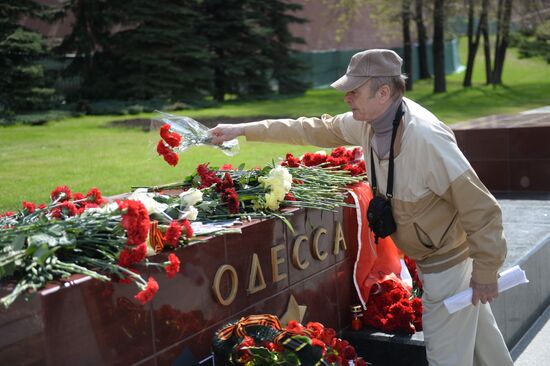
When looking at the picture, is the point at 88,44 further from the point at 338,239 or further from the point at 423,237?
the point at 423,237

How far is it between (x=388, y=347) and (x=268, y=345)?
1.47 metres

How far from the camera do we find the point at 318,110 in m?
21.4

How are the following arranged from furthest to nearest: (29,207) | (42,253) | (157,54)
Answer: (157,54)
(29,207)
(42,253)

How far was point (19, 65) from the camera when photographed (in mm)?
18984

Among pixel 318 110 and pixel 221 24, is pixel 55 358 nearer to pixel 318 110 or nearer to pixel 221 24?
pixel 318 110

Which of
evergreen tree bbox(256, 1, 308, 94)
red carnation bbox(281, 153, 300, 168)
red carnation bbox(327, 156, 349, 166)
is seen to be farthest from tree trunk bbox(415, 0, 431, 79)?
red carnation bbox(281, 153, 300, 168)

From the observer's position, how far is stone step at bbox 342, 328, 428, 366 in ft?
14.4

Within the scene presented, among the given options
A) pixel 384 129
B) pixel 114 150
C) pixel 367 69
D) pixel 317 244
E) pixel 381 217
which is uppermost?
A: pixel 367 69

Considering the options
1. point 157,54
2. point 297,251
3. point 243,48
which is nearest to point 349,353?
point 297,251

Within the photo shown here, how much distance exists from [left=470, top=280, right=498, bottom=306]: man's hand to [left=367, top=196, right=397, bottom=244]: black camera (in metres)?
0.43

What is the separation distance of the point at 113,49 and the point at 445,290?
21208 millimetres

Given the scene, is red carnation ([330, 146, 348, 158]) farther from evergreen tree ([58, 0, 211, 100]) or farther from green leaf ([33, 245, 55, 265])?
evergreen tree ([58, 0, 211, 100])

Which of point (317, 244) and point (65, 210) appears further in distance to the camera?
point (317, 244)

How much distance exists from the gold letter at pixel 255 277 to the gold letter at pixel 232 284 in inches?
5.5
